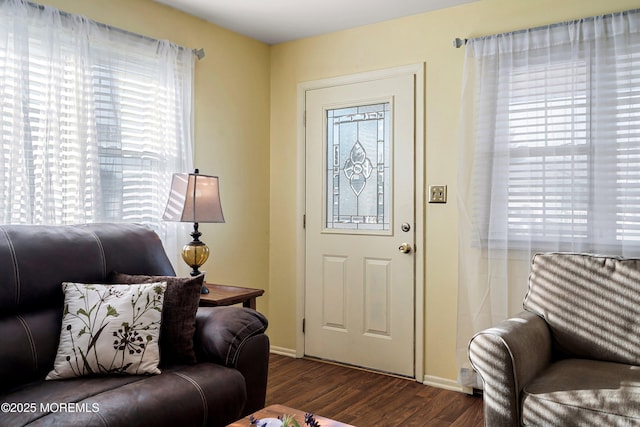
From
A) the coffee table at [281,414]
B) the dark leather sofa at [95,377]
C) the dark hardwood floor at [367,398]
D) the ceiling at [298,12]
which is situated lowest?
the dark hardwood floor at [367,398]

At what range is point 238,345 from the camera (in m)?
2.22

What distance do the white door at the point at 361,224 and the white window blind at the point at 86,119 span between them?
1.04 meters

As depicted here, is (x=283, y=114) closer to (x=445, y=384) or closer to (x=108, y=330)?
(x=445, y=384)

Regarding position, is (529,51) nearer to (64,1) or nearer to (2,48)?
(64,1)

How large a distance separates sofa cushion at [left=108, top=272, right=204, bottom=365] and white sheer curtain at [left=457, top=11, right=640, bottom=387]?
1684 millimetres

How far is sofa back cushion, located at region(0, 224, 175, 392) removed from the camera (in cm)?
199

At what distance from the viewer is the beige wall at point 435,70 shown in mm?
3119

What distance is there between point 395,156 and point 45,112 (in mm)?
2097

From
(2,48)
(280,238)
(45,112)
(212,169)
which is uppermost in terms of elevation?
(2,48)

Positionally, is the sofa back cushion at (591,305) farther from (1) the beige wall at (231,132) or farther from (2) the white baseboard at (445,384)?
(1) the beige wall at (231,132)

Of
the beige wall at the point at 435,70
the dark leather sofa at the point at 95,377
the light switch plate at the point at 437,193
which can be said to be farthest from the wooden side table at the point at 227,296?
the light switch plate at the point at 437,193

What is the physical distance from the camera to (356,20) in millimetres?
3574

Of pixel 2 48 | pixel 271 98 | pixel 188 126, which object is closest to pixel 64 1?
pixel 2 48

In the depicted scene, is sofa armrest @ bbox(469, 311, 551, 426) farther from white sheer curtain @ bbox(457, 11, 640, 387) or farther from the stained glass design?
the stained glass design
